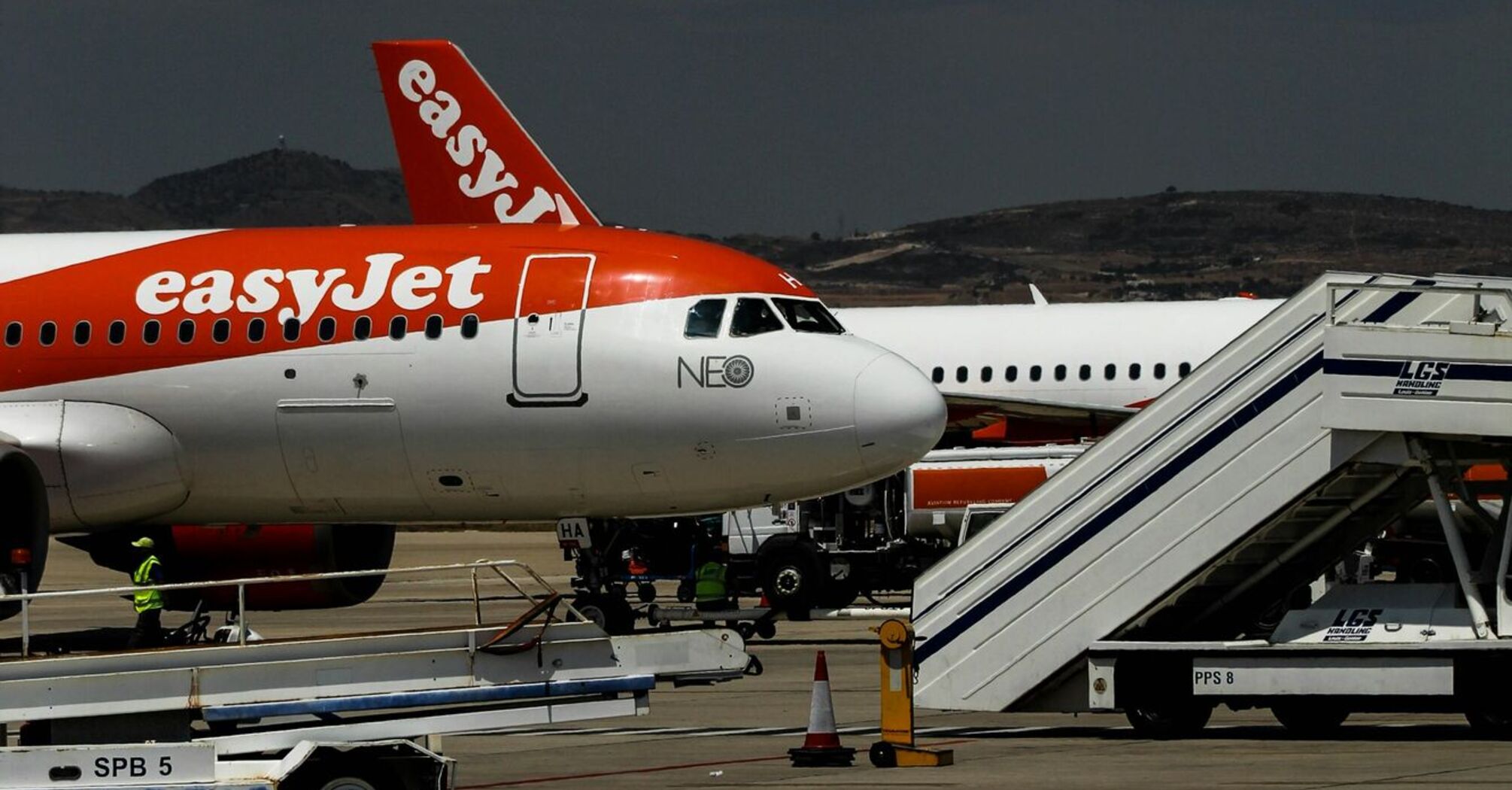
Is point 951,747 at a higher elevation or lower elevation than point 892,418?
lower

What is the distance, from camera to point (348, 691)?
14000mm

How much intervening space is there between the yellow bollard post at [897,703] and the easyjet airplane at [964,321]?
25359 mm

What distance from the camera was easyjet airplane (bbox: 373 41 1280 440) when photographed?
145 feet

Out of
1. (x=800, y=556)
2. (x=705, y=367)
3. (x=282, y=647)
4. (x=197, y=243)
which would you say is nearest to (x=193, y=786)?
(x=282, y=647)

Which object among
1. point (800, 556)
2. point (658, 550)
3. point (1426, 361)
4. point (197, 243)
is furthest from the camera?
point (658, 550)

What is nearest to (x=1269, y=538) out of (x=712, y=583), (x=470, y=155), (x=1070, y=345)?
(x=712, y=583)

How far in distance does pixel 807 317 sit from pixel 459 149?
81.2ft

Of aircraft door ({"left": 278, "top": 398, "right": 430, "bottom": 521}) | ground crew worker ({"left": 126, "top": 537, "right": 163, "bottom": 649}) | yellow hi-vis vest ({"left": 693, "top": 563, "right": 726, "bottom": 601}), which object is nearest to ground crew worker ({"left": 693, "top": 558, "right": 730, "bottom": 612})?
yellow hi-vis vest ({"left": 693, "top": 563, "right": 726, "bottom": 601})

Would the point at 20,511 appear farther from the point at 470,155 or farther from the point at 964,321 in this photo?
the point at 964,321

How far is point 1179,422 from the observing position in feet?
60.9

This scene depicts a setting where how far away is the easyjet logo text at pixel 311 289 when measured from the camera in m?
24.3

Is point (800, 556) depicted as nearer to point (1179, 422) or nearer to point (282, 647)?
point (1179, 422)

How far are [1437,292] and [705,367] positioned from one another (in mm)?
7748

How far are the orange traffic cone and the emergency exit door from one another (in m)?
6.89
